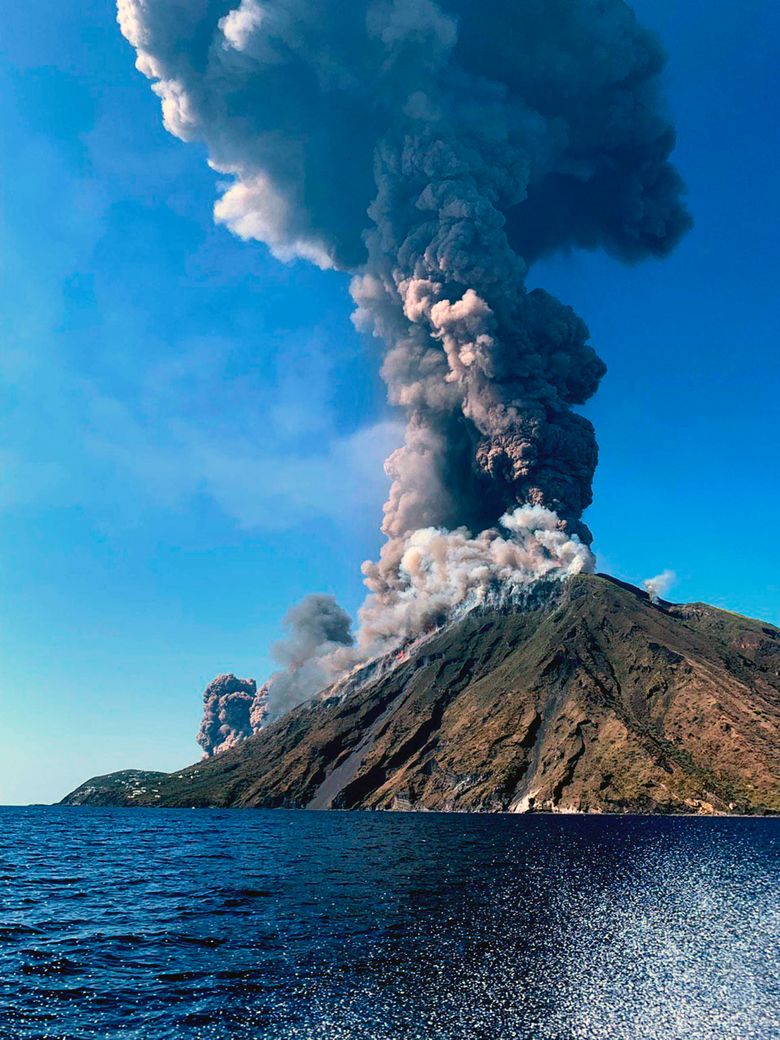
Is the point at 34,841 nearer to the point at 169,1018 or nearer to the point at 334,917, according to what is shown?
the point at 334,917

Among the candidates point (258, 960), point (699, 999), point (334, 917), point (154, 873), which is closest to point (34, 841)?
point (154, 873)

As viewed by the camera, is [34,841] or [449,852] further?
[34,841]

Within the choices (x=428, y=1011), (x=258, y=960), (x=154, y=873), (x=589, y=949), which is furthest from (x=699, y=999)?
(x=154, y=873)

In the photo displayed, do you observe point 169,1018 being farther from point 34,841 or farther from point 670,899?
point 34,841

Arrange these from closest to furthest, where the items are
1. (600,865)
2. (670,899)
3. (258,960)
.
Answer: (258,960)
(670,899)
(600,865)

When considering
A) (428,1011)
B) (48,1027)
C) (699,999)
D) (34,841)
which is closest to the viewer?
(48,1027)

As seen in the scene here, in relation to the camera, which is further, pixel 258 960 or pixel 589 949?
pixel 589 949
